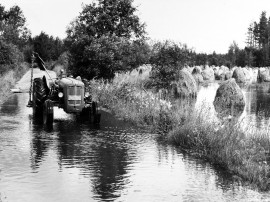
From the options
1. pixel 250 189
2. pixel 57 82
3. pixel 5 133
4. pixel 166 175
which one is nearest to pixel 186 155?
pixel 166 175

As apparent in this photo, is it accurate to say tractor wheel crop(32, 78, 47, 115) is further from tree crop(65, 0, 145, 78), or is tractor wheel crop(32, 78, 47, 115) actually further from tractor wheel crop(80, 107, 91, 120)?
tree crop(65, 0, 145, 78)

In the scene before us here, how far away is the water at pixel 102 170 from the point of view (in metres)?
7.83

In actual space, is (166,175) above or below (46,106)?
below

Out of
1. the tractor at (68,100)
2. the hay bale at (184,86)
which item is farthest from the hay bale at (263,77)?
the tractor at (68,100)

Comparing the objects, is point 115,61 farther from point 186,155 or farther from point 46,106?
point 186,155

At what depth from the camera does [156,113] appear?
16.4 m

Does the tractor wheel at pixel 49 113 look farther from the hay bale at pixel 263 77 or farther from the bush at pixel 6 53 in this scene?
the hay bale at pixel 263 77

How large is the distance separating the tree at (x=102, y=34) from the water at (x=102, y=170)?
13239 mm

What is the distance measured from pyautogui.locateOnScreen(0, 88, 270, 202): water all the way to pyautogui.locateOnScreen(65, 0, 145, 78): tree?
13.2 metres

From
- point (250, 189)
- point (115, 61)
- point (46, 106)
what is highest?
point (115, 61)

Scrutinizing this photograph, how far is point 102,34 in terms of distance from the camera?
28.4 m

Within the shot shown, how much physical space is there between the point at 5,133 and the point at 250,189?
746cm

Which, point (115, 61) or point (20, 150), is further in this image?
point (115, 61)

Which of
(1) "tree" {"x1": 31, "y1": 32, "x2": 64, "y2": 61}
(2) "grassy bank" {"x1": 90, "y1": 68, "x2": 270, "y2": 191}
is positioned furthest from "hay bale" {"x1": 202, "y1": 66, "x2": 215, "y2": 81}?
(2) "grassy bank" {"x1": 90, "y1": 68, "x2": 270, "y2": 191}
